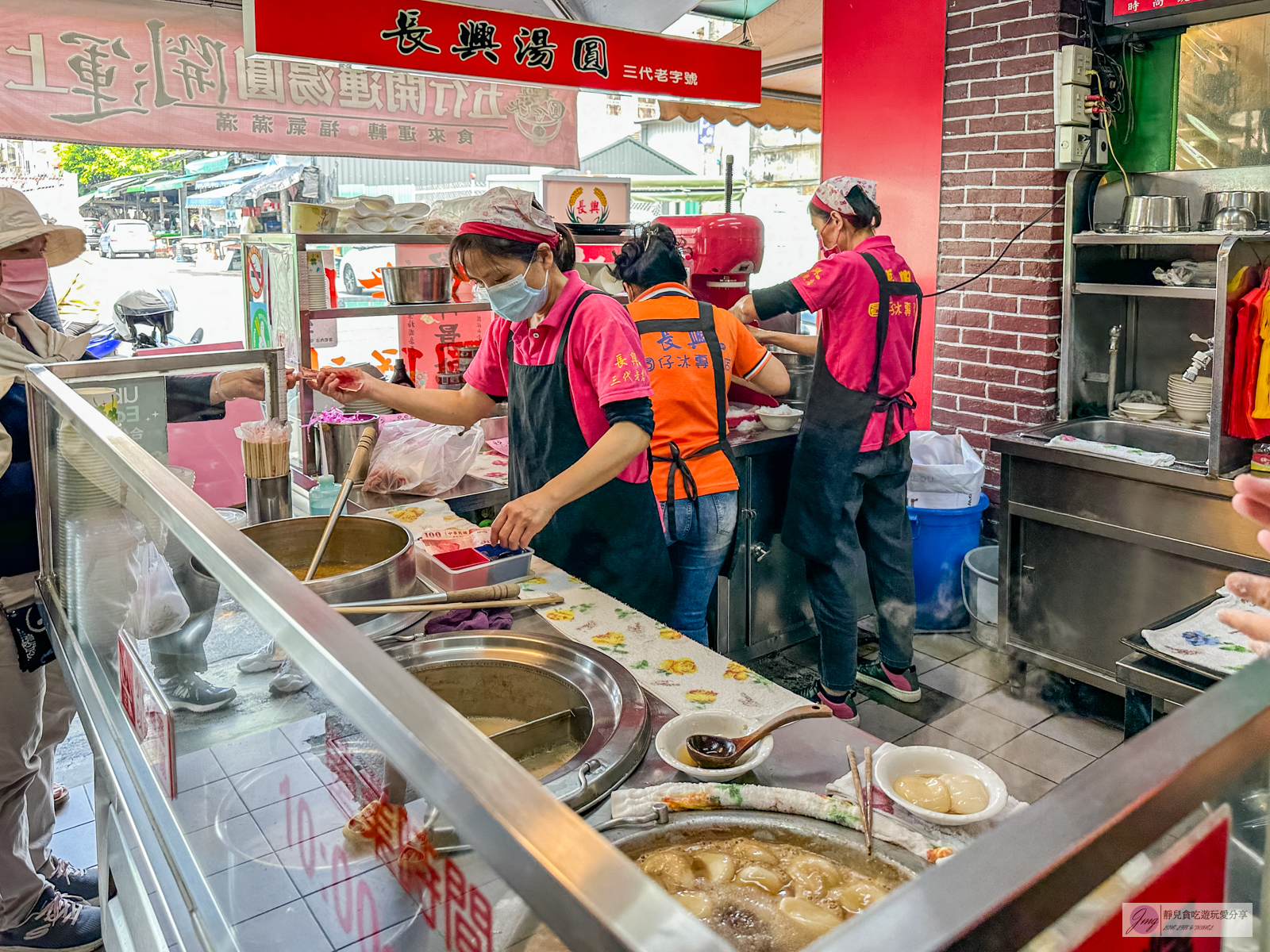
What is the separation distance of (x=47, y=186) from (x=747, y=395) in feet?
12.9

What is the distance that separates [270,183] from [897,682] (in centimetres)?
468

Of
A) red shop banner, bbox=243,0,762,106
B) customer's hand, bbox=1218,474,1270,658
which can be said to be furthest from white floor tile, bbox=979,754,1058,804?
red shop banner, bbox=243,0,762,106

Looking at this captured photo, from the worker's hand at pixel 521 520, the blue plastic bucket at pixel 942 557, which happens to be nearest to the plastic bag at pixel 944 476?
the blue plastic bucket at pixel 942 557

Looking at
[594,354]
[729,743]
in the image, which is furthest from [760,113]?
[729,743]

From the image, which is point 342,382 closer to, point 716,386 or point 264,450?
point 264,450

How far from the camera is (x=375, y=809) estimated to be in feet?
2.63

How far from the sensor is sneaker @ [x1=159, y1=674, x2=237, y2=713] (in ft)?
4.25

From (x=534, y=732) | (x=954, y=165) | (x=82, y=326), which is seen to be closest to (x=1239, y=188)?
(x=954, y=165)

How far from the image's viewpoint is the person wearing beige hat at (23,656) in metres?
2.37

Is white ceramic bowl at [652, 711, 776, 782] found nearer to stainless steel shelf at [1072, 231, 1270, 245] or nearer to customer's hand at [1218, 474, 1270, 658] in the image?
customer's hand at [1218, 474, 1270, 658]

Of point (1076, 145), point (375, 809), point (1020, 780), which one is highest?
point (1076, 145)

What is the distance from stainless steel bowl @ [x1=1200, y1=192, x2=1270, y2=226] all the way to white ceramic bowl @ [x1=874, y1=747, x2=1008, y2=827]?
3448mm

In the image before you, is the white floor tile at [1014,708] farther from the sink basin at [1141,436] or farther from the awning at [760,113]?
the awning at [760,113]

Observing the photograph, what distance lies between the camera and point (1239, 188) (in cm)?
399
